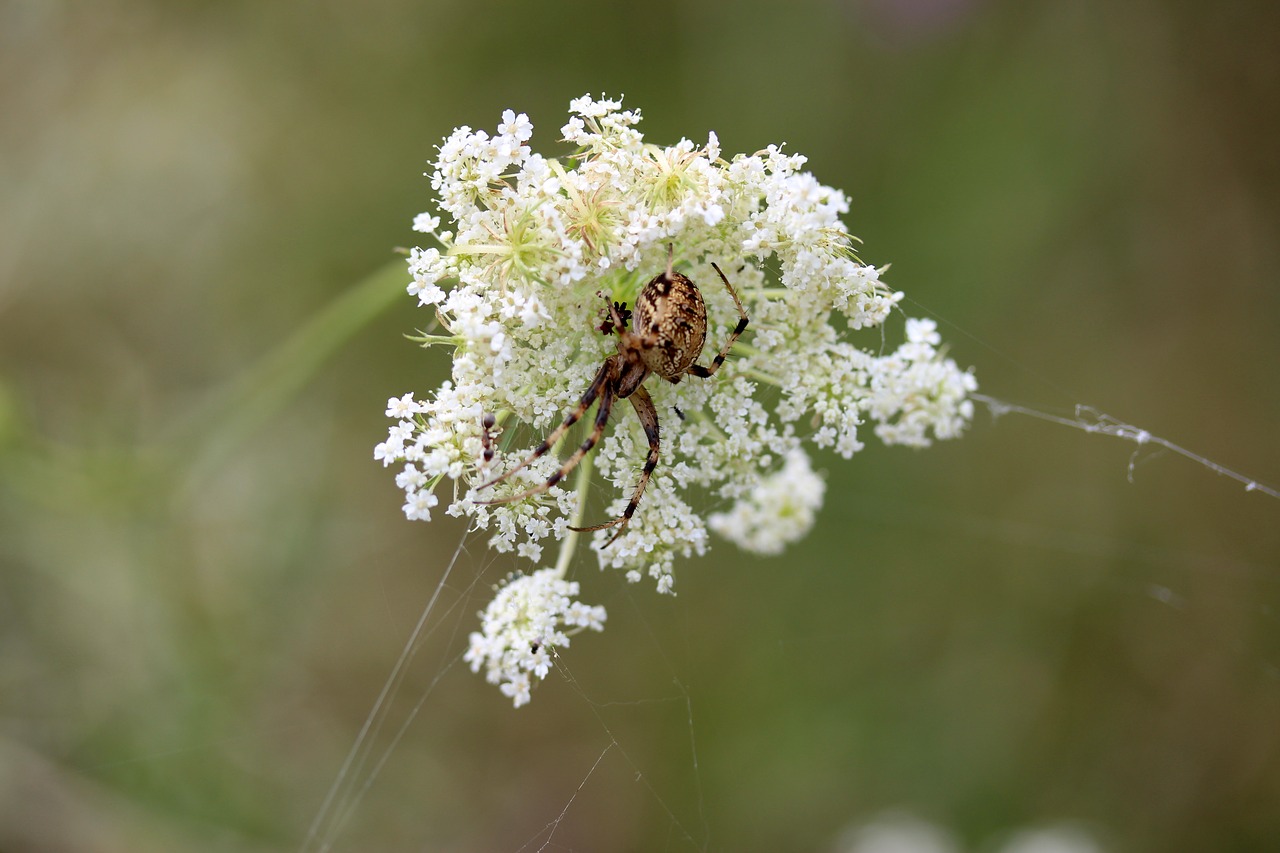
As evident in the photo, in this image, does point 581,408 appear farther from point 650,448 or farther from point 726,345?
point 726,345

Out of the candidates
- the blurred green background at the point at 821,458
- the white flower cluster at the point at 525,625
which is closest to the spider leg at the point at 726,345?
the white flower cluster at the point at 525,625

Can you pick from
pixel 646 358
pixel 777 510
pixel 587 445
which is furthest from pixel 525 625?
pixel 777 510

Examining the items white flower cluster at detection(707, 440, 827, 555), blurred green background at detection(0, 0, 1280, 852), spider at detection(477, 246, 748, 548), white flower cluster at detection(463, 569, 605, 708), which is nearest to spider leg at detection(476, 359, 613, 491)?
spider at detection(477, 246, 748, 548)

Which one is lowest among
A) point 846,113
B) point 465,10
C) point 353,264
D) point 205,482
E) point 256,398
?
point 256,398

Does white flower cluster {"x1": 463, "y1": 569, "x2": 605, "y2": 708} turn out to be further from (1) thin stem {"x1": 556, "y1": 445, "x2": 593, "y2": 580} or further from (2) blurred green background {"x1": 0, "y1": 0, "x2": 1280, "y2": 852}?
(2) blurred green background {"x1": 0, "y1": 0, "x2": 1280, "y2": 852}

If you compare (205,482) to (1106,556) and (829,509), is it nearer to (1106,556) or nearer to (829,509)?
(829,509)

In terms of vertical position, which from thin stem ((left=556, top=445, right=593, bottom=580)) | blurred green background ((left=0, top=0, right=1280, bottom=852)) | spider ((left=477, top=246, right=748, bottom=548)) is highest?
blurred green background ((left=0, top=0, right=1280, bottom=852))

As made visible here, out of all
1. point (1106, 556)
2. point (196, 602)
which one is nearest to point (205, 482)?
point (196, 602)
